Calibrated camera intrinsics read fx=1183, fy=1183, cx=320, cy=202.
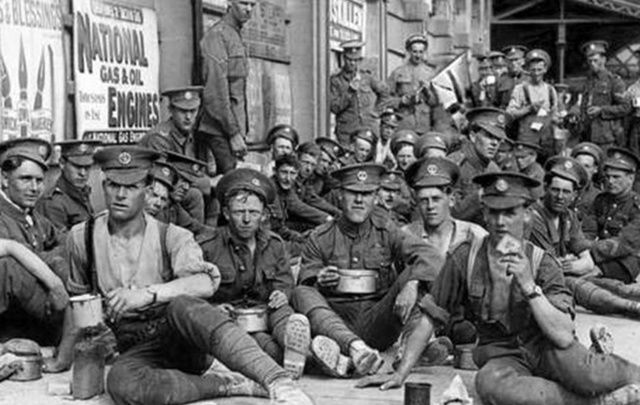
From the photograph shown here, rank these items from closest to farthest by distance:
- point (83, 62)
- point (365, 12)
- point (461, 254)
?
point (461, 254) → point (83, 62) → point (365, 12)

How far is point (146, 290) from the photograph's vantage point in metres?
6.20

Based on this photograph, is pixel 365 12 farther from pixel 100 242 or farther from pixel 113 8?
pixel 100 242

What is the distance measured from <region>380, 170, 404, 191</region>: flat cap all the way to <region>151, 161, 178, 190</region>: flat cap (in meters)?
2.13

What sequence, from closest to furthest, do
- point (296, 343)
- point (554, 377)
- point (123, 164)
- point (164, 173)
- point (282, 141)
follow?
1. point (554, 377)
2. point (123, 164)
3. point (296, 343)
4. point (164, 173)
5. point (282, 141)

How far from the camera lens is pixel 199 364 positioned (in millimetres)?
6574

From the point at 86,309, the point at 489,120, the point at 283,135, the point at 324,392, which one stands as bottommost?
the point at 324,392

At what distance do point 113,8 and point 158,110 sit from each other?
127 cm

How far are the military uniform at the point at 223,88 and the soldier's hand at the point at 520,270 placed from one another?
577 centimetres

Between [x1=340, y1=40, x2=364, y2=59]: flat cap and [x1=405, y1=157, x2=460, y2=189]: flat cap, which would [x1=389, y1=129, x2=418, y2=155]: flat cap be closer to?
[x1=340, y1=40, x2=364, y2=59]: flat cap

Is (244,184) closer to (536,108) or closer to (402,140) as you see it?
(402,140)

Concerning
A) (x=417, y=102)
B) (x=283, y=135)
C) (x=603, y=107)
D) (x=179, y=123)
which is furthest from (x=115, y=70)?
(x=603, y=107)

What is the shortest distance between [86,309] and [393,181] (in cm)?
482

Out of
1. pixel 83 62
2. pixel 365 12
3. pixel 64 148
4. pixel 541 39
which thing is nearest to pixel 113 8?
pixel 83 62

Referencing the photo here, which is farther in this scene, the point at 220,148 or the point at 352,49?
the point at 352,49
